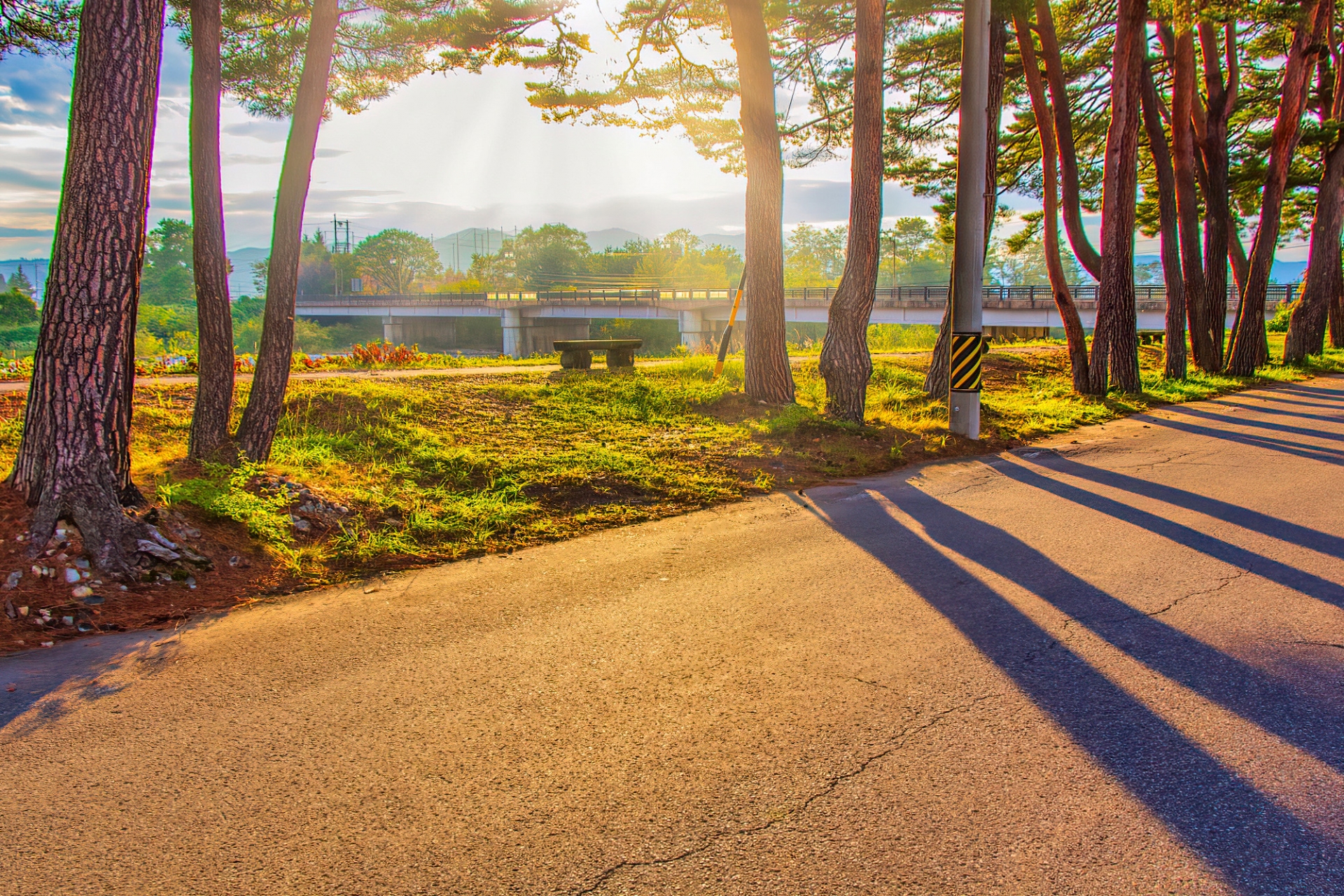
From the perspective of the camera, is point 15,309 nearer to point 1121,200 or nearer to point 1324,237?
point 1121,200

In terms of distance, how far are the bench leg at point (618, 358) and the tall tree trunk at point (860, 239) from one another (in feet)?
15.7

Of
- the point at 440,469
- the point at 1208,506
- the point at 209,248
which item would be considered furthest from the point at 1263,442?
the point at 209,248

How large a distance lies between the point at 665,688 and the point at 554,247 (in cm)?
13928

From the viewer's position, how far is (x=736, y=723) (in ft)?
11.3

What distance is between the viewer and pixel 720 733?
3373 mm

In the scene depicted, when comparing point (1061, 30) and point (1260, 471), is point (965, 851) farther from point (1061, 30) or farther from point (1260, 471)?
point (1061, 30)

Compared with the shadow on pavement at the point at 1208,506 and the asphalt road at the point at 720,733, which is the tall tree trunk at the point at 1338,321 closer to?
the shadow on pavement at the point at 1208,506

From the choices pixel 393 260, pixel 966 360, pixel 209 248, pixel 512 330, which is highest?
pixel 393 260

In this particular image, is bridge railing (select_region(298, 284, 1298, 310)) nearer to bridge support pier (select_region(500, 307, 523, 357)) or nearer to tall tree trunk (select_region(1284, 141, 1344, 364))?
bridge support pier (select_region(500, 307, 523, 357))

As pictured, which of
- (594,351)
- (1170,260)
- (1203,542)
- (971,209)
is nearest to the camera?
(1203,542)

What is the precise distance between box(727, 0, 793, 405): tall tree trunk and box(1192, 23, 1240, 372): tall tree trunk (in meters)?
14.6

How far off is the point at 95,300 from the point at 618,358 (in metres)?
10.8

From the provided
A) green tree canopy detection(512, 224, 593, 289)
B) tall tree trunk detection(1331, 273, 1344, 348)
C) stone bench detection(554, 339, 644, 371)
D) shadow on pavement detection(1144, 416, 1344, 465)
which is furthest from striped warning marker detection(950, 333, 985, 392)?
green tree canopy detection(512, 224, 593, 289)

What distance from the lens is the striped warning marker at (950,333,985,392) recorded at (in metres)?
10.7
